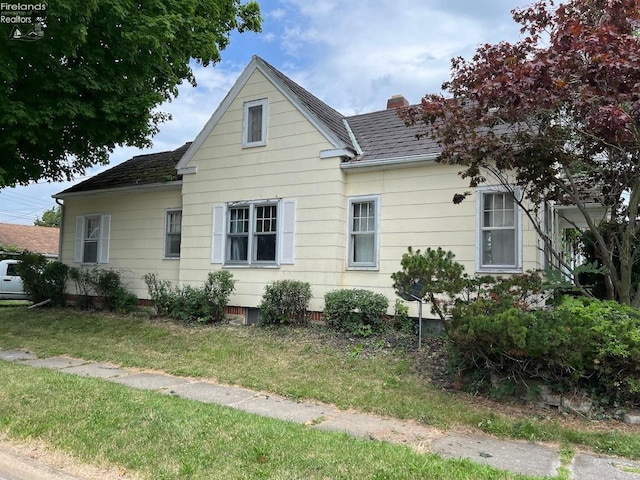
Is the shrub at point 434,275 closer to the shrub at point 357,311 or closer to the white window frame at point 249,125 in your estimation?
the shrub at point 357,311

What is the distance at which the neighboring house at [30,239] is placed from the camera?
33.2 metres

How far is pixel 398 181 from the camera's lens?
10.7 metres

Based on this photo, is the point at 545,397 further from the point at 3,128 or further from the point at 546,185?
the point at 3,128

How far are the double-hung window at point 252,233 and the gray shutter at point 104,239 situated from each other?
520 cm

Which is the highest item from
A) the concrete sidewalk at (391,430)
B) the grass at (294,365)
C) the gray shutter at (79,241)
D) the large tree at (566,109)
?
the large tree at (566,109)

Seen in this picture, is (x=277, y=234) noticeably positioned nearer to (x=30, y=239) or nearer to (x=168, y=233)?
(x=168, y=233)

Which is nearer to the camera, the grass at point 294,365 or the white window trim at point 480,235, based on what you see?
the grass at point 294,365

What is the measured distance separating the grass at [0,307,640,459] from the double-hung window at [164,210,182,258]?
2.30m

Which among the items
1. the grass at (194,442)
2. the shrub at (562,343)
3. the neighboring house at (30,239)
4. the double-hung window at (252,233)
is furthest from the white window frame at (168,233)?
the neighboring house at (30,239)

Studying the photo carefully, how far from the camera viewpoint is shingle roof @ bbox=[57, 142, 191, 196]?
48.3 feet

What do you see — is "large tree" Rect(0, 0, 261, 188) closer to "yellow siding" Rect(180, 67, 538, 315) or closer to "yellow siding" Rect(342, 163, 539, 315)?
"yellow siding" Rect(180, 67, 538, 315)

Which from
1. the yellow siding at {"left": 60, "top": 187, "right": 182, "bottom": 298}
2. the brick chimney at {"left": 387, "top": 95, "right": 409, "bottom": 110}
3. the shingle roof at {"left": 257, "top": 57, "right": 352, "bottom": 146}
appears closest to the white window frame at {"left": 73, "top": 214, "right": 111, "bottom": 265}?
the yellow siding at {"left": 60, "top": 187, "right": 182, "bottom": 298}

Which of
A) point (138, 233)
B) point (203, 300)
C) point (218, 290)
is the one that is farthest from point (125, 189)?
point (218, 290)

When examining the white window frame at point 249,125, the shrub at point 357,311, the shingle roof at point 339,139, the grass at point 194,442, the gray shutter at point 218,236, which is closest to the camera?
the grass at point 194,442
